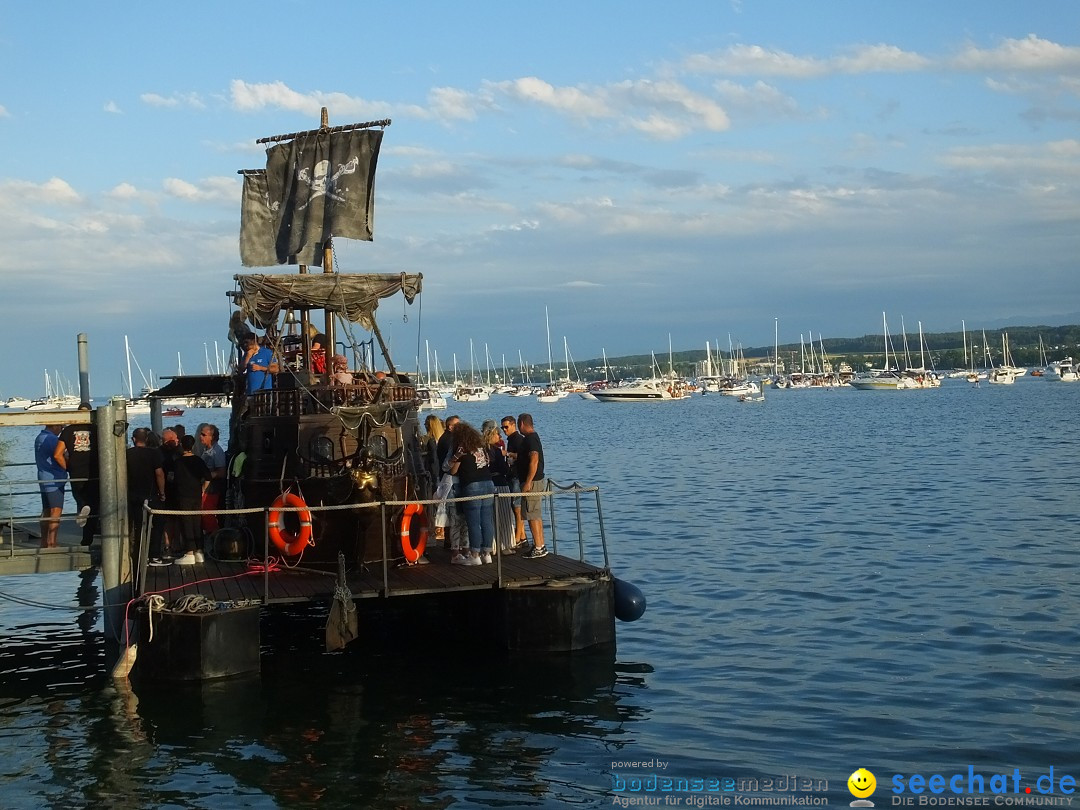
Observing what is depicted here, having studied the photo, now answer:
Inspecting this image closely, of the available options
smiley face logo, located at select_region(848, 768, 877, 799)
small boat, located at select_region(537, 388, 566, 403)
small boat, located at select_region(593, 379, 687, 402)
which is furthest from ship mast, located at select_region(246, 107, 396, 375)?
small boat, located at select_region(537, 388, 566, 403)

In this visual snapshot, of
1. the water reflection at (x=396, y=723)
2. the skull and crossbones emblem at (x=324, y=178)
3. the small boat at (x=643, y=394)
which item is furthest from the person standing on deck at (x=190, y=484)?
the small boat at (x=643, y=394)

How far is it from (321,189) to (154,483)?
6427 mm

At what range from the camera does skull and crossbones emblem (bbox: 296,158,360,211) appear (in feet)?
68.1

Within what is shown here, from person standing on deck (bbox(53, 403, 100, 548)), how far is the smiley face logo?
1049 cm

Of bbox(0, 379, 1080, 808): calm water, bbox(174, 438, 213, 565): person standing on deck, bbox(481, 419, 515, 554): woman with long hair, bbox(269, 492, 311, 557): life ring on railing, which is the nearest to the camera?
bbox(0, 379, 1080, 808): calm water

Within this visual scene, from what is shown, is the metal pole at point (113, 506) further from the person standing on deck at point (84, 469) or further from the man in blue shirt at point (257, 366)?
the man in blue shirt at point (257, 366)

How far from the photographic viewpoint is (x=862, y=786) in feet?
36.2

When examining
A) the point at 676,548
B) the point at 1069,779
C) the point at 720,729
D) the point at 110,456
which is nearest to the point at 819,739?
the point at 720,729

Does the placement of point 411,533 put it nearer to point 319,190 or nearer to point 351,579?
point 351,579

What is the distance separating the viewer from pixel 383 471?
16.8m

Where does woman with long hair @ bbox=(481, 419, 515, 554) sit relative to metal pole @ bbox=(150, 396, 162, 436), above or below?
below

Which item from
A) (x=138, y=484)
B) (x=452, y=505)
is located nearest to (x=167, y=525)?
(x=138, y=484)

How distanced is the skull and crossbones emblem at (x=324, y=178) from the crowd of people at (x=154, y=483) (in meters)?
5.08

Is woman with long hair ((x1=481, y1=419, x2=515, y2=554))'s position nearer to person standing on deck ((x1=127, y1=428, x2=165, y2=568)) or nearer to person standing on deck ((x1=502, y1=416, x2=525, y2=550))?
person standing on deck ((x1=502, y1=416, x2=525, y2=550))
